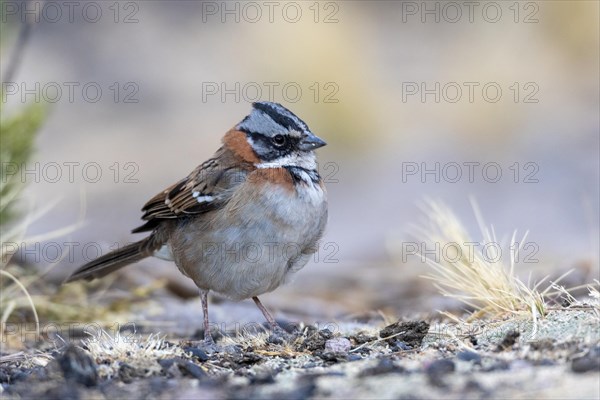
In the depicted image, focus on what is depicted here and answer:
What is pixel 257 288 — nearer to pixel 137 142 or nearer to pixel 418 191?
pixel 418 191

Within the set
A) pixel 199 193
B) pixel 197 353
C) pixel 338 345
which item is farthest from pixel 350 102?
pixel 197 353

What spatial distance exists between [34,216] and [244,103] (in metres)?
9.69

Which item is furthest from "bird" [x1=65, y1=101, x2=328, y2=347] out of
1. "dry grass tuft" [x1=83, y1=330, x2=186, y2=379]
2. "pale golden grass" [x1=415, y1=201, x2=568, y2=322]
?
"dry grass tuft" [x1=83, y1=330, x2=186, y2=379]

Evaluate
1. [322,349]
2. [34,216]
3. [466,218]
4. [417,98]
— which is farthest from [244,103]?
[322,349]

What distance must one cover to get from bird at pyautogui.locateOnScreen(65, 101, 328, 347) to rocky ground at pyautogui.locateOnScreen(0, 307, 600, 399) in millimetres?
707

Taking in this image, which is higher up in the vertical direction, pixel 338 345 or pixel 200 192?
pixel 200 192

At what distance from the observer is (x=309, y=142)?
6.51 meters

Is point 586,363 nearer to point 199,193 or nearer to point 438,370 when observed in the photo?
point 438,370

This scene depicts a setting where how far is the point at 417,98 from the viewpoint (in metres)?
17.2

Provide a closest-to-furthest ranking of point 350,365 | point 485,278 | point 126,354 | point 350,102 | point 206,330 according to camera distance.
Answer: point 350,365
point 126,354
point 485,278
point 206,330
point 350,102

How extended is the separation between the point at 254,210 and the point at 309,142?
62 centimetres

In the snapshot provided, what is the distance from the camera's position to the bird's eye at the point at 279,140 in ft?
21.5

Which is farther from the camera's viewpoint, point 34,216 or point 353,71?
point 353,71

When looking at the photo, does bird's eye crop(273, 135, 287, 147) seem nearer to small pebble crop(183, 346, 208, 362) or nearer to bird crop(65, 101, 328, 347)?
bird crop(65, 101, 328, 347)
